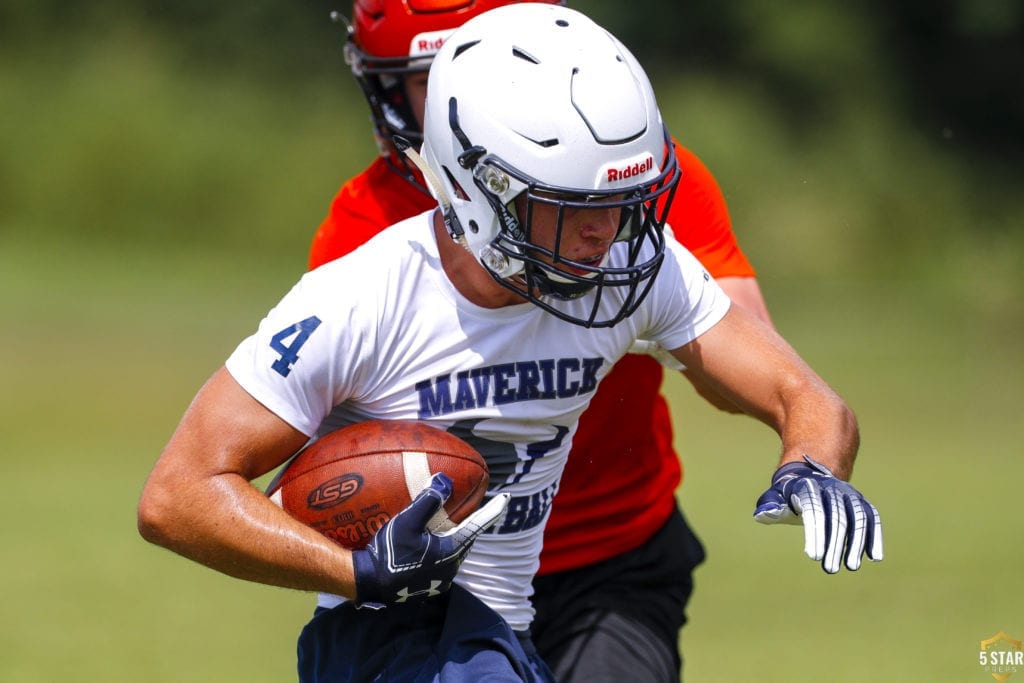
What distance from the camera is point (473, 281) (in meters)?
3.38

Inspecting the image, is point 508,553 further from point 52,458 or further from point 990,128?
point 990,128

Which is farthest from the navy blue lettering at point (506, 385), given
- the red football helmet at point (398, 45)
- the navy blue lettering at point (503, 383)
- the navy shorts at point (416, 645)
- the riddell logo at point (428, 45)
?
the riddell logo at point (428, 45)

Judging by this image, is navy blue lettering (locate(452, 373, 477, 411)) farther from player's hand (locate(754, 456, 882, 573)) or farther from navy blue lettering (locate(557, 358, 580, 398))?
player's hand (locate(754, 456, 882, 573))

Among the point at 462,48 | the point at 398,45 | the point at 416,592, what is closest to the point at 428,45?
the point at 398,45

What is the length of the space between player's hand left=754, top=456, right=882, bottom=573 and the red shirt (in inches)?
45.7

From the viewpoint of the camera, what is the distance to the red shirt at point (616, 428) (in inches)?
169

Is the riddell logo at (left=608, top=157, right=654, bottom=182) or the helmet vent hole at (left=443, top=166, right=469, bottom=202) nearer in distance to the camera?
the riddell logo at (left=608, top=157, right=654, bottom=182)

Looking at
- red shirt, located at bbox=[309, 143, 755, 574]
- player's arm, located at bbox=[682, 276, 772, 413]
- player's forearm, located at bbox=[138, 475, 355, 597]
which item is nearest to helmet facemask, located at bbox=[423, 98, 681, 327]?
player's forearm, located at bbox=[138, 475, 355, 597]

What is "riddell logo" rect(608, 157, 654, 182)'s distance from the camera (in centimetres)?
319

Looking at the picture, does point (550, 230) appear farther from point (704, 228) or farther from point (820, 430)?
point (704, 228)

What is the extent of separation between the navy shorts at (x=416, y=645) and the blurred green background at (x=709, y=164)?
6.60m

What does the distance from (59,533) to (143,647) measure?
2.13 meters

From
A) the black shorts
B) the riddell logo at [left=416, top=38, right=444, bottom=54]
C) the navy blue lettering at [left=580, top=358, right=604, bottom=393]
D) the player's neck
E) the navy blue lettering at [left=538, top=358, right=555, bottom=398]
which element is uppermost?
the riddell logo at [left=416, top=38, right=444, bottom=54]

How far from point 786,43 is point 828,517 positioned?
52.5ft
